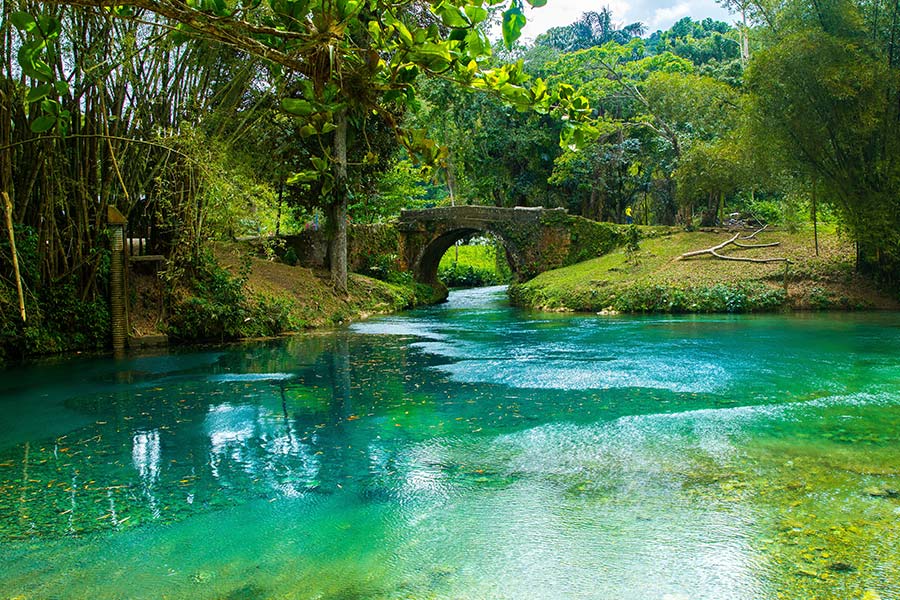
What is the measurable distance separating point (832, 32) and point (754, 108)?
7.28ft

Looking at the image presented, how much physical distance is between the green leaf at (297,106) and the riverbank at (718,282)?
15851 millimetres

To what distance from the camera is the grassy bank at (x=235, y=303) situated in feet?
43.6

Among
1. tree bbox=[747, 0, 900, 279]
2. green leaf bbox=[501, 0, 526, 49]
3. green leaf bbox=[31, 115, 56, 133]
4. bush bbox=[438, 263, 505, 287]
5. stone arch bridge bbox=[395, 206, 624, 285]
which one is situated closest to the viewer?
green leaf bbox=[501, 0, 526, 49]

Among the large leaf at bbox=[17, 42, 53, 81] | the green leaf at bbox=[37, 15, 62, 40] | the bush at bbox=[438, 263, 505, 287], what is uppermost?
the green leaf at bbox=[37, 15, 62, 40]

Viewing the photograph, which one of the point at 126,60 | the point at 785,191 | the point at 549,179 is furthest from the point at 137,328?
the point at 549,179

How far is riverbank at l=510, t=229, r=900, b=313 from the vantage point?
17.0 m

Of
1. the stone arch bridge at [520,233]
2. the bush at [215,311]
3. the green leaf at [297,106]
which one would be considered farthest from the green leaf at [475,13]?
the stone arch bridge at [520,233]

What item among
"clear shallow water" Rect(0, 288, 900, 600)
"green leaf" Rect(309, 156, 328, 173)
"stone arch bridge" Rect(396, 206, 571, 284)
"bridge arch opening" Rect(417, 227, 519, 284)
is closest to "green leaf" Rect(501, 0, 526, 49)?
"green leaf" Rect(309, 156, 328, 173)

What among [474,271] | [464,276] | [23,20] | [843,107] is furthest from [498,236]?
[23,20]

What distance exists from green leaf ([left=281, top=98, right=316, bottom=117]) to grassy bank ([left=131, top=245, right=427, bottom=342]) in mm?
10862

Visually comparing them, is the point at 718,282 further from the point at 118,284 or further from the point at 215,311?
the point at 118,284

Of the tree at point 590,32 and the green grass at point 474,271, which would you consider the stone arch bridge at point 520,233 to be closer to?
the green grass at point 474,271

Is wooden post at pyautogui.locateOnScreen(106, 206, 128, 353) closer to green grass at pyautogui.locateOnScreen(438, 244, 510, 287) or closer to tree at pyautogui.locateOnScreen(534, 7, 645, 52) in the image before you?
green grass at pyautogui.locateOnScreen(438, 244, 510, 287)

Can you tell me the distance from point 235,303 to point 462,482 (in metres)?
10.2
